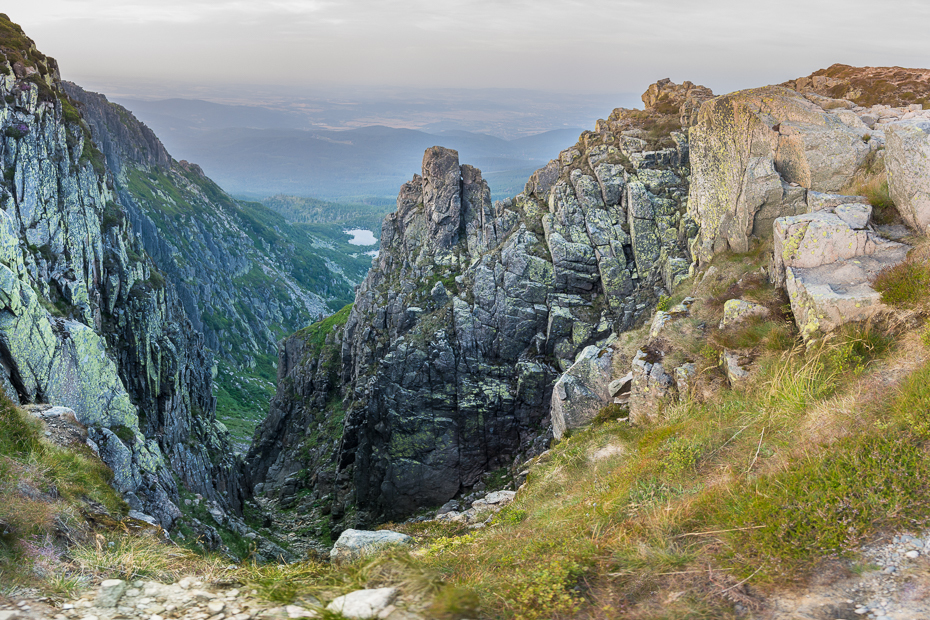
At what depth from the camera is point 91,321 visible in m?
43.5

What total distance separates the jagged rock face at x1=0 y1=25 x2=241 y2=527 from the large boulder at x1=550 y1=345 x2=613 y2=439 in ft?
61.3

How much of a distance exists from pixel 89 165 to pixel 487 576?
7057 centimetres

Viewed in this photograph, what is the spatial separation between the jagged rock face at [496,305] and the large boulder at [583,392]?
25718 mm

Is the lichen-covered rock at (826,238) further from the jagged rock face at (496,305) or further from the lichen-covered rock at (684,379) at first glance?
the jagged rock face at (496,305)

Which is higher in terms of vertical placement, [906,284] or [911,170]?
[911,170]

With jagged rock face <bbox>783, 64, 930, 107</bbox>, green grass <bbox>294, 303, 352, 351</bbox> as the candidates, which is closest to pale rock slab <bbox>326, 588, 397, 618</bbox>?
jagged rock face <bbox>783, 64, 930, 107</bbox>

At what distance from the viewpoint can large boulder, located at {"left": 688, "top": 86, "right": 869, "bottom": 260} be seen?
20047 millimetres

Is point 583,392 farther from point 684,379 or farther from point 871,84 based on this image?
point 871,84

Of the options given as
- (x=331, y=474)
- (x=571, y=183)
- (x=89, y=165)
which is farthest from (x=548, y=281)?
(x=89, y=165)

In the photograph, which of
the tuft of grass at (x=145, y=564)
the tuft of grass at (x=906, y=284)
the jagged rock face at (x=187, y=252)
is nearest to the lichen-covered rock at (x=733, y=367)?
the tuft of grass at (x=906, y=284)

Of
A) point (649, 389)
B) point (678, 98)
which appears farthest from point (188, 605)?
point (678, 98)

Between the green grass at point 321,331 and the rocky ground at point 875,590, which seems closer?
the rocky ground at point 875,590

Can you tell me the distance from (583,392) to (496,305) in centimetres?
3617

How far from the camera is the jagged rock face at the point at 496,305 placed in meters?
52.4
